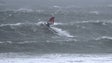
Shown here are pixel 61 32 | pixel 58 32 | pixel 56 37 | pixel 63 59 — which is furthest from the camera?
pixel 61 32

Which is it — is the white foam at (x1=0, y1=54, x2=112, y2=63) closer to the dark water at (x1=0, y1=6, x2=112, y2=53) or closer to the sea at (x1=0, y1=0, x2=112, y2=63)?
the sea at (x1=0, y1=0, x2=112, y2=63)

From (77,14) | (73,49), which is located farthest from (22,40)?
(77,14)

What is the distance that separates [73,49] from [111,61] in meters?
4.86

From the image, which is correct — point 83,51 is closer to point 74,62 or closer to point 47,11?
point 74,62

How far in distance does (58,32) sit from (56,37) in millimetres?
2267

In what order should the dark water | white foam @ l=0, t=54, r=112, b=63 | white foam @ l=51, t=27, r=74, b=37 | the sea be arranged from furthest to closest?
white foam @ l=51, t=27, r=74, b=37
the dark water
the sea
white foam @ l=0, t=54, r=112, b=63

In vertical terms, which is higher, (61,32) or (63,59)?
(61,32)

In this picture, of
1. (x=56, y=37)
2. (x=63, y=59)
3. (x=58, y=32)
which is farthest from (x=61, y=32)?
(x=63, y=59)

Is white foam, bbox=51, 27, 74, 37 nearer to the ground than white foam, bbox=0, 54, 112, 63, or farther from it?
farther from it

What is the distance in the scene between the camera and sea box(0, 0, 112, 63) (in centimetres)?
2570

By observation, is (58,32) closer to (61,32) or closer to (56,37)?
(61,32)

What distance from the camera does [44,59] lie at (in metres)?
24.8

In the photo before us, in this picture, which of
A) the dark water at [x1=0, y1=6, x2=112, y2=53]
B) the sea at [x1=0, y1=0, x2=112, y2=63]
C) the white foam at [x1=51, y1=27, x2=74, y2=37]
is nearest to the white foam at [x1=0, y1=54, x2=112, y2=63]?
the sea at [x1=0, y1=0, x2=112, y2=63]

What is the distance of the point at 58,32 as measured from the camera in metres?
35.4
